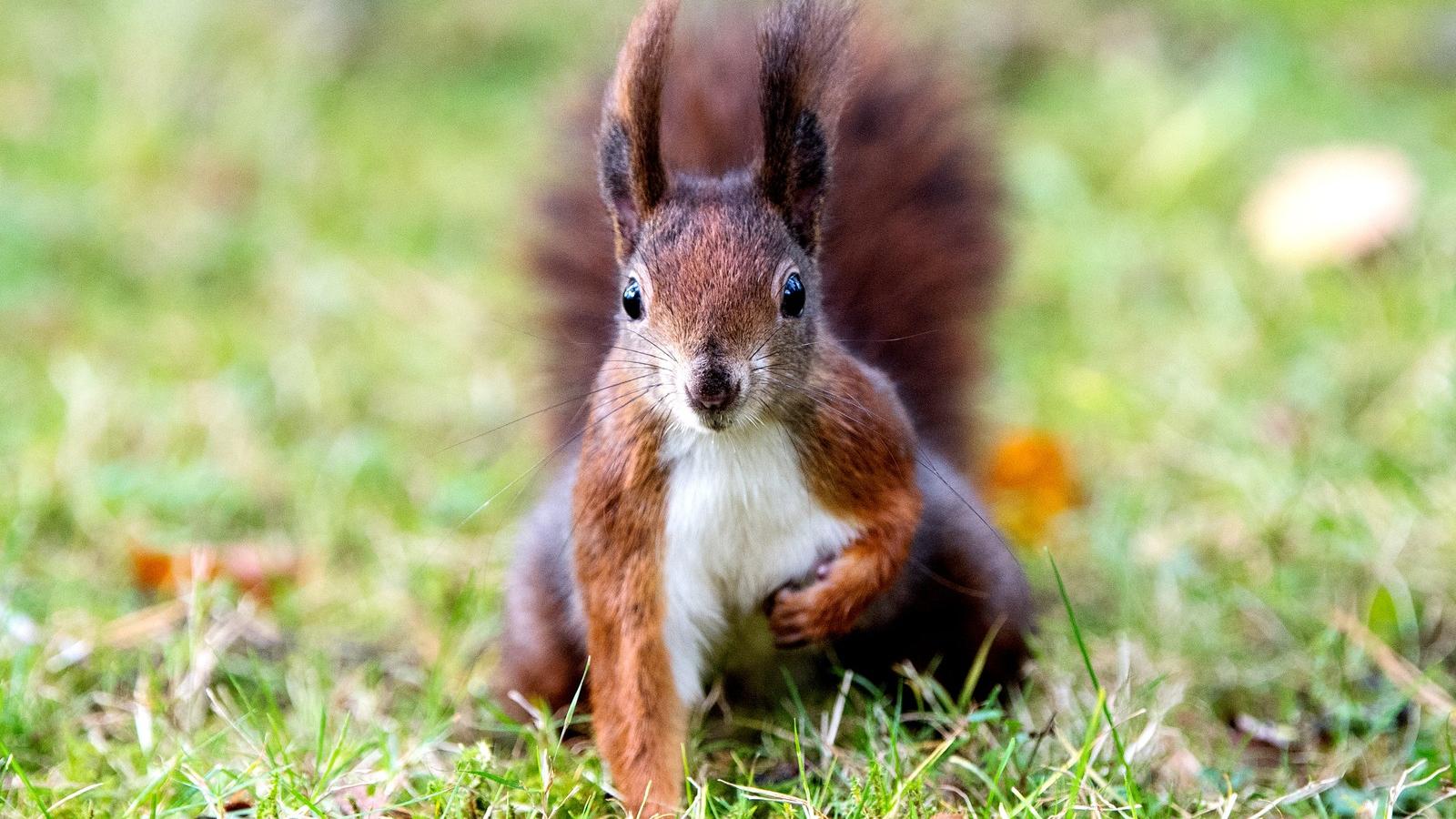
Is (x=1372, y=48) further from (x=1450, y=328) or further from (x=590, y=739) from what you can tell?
(x=590, y=739)

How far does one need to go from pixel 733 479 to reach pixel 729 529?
0.06 m

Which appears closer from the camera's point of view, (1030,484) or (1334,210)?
(1030,484)

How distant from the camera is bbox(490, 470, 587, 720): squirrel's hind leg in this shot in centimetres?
203

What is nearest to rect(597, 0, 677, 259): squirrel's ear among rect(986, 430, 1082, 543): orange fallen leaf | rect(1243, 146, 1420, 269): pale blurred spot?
rect(986, 430, 1082, 543): orange fallen leaf

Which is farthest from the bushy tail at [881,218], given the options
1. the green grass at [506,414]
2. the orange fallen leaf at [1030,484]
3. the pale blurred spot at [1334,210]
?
the pale blurred spot at [1334,210]

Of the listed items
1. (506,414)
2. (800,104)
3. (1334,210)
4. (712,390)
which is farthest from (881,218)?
(1334,210)

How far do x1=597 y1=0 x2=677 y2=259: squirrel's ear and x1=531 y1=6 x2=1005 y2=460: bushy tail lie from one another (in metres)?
0.46

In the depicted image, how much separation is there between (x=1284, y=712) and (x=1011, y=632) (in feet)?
1.34

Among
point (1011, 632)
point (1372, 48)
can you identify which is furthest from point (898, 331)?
point (1372, 48)

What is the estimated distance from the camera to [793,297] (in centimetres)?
175

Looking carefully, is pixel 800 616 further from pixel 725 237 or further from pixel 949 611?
pixel 725 237

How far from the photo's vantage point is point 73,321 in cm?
373

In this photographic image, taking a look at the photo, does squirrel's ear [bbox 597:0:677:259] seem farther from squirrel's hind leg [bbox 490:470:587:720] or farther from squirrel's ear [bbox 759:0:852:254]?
squirrel's hind leg [bbox 490:470:587:720]

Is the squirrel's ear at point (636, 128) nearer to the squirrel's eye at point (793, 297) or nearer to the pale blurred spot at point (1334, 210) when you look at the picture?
the squirrel's eye at point (793, 297)
